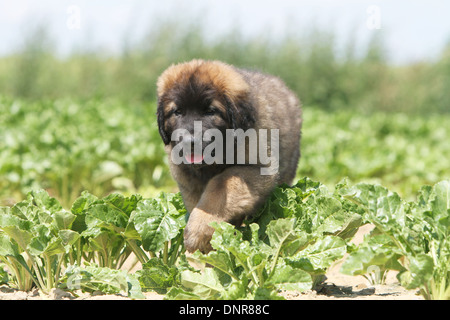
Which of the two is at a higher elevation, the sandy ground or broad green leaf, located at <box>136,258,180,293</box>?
broad green leaf, located at <box>136,258,180,293</box>

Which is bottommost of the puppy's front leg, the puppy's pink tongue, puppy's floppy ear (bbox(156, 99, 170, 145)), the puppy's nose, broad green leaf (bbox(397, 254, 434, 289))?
broad green leaf (bbox(397, 254, 434, 289))

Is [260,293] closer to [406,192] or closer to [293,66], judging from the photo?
[406,192]

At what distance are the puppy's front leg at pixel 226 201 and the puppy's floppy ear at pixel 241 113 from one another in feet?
0.92

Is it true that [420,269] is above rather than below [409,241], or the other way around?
below

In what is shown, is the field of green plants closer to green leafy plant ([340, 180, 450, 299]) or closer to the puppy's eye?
green leafy plant ([340, 180, 450, 299])

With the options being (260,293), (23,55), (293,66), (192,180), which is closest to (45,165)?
(192,180)

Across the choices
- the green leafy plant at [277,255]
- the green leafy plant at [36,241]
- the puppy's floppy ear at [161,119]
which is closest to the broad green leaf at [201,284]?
the green leafy plant at [277,255]

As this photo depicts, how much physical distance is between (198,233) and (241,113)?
0.82m

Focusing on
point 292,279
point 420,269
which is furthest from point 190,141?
point 420,269

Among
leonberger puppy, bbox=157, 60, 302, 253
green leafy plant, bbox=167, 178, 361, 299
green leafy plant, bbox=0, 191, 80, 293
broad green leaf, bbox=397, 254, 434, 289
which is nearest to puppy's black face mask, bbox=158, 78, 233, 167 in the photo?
leonberger puppy, bbox=157, 60, 302, 253

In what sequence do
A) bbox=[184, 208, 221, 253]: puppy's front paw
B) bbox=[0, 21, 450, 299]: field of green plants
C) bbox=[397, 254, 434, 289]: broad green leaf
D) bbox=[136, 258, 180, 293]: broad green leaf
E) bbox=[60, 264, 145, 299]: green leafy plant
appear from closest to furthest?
bbox=[397, 254, 434, 289]: broad green leaf, bbox=[0, 21, 450, 299]: field of green plants, bbox=[60, 264, 145, 299]: green leafy plant, bbox=[136, 258, 180, 293]: broad green leaf, bbox=[184, 208, 221, 253]: puppy's front paw

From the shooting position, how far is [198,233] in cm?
342

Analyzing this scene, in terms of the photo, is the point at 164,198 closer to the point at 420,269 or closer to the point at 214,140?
the point at 214,140

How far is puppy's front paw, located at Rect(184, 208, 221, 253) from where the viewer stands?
135 inches
